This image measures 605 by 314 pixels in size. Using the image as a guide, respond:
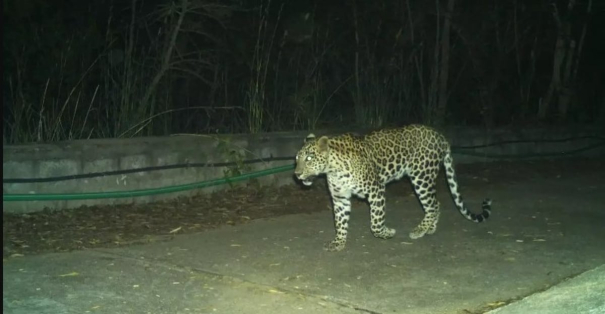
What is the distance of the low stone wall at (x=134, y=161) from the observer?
8.83 meters

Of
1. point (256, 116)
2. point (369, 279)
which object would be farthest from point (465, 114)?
point (369, 279)

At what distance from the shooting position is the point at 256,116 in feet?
39.1

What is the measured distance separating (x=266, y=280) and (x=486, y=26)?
11.6m

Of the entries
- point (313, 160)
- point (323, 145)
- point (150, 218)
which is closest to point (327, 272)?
point (313, 160)

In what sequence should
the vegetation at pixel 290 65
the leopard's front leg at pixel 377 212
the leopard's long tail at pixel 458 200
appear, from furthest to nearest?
1. the vegetation at pixel 290 65
2. the leopard's long tail at pixel 458 200
3. the leopard's front leg at pixel 377 212

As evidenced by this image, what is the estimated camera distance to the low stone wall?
29.0 ft

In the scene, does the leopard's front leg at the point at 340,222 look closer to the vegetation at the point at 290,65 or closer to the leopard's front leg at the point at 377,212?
the leopard's front leg at the point at 377,212

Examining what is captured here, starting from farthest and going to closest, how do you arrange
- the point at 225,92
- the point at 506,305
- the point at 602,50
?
the point at 602,50
the point at 225,92
the point at 506,305

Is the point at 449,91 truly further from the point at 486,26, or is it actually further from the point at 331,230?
the point at 331,230

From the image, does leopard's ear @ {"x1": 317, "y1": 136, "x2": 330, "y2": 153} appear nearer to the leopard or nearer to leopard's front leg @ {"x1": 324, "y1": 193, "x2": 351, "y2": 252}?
the leopard

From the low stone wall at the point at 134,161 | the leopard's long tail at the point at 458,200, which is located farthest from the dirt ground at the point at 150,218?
the leopard's long tail at the point at 458,200

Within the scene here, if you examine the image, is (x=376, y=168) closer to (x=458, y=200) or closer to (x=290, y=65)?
(x=458, y=200)

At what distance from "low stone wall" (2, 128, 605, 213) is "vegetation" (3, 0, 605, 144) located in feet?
2.82

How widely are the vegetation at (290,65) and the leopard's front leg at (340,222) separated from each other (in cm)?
389
